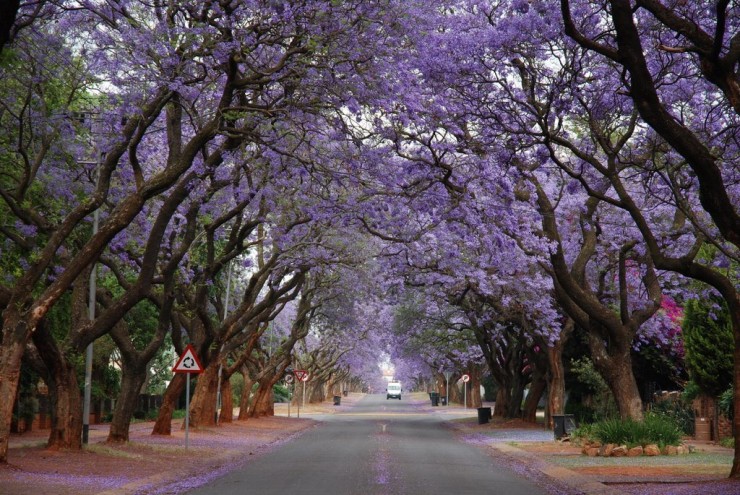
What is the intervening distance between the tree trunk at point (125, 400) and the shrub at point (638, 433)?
11.4 metres

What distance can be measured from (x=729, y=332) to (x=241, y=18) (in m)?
18.1

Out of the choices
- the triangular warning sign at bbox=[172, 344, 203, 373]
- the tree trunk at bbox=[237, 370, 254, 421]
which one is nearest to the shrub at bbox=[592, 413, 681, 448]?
the triangular warning sign at bbox=[172, 344, 203, 373]

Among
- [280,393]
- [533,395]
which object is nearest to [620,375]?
[533,395]

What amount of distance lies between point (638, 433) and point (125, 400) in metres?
12.5

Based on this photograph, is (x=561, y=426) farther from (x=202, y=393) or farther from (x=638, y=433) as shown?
(x=202, y=393)

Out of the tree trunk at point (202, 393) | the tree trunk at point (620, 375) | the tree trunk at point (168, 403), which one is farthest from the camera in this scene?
the tree trunk at point (202, 393)

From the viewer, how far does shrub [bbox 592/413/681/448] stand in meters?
22.4

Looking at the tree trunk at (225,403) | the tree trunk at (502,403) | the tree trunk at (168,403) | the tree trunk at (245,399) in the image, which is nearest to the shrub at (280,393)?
the tree trunk at (245,399)

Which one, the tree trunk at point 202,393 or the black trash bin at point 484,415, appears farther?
the black trash bin at point 484,415

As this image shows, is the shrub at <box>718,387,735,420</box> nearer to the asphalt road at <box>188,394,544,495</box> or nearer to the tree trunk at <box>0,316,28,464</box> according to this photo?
the asphalt road at <box>188,394,544,495</box>

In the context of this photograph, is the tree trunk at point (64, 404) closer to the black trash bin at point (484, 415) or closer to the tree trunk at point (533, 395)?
the tree trunk at point (533, 395)

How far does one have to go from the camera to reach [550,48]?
16.4 m

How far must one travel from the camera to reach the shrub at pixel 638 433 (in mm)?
22375

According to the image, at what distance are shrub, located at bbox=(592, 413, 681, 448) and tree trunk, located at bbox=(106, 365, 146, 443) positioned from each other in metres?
11.4
